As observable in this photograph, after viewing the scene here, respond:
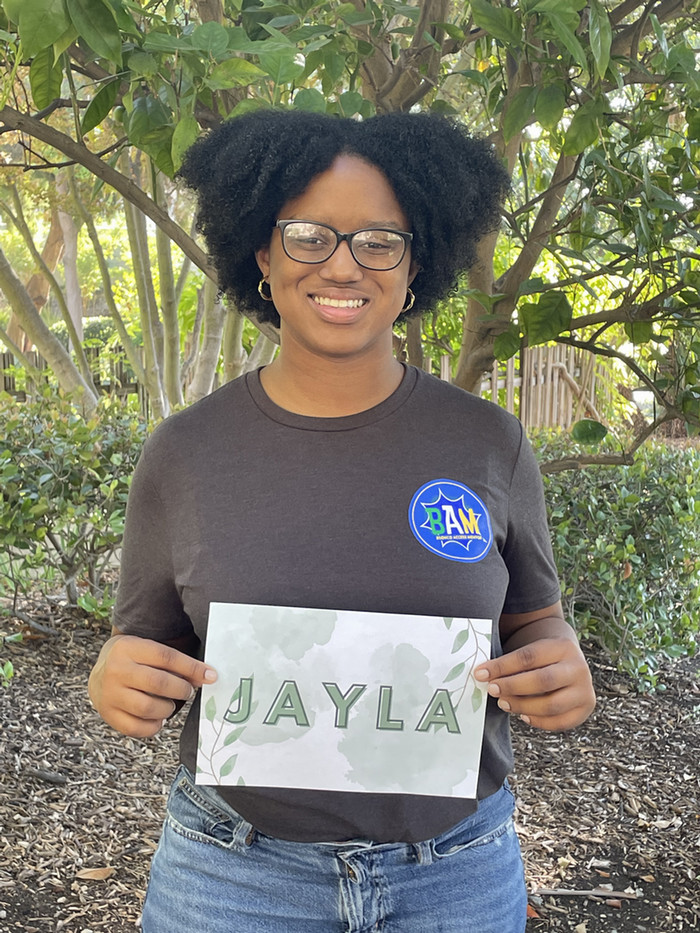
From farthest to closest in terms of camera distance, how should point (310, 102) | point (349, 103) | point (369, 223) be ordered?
point (349, 103)
point (310, 102)
point (369, 223)

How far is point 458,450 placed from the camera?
5.10 feet

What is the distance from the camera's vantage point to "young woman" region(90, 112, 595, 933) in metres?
1.43

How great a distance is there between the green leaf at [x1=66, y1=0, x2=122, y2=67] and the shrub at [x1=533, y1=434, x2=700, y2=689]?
3.01 meters

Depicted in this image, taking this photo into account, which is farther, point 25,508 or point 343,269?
point 25,508

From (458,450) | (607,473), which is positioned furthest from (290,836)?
(607,473)

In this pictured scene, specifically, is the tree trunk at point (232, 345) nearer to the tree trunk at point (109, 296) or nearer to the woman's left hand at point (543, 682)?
the tree trunk at point (109, 296)

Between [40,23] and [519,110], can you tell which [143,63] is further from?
[519,110]

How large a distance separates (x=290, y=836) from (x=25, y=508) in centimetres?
261

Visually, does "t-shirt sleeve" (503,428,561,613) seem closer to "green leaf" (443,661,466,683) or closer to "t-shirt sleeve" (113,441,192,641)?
"green leaf" (443,661,466,683)

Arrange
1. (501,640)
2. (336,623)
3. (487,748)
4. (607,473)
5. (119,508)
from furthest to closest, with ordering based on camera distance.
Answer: (607,473), (119,508), (501,640), (487,748), (336,623)

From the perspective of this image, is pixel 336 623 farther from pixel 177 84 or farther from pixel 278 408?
pixel 177 84

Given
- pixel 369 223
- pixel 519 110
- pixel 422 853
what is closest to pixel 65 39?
pixel 369 223

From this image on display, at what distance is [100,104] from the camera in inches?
74.8

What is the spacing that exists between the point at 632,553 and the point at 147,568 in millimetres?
3067
